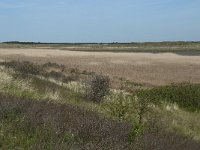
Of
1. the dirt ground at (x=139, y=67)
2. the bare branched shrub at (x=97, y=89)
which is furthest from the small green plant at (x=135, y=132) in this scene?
the dirt ground at (x=139, y=67)

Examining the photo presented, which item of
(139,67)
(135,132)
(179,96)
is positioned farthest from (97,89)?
(139,67)

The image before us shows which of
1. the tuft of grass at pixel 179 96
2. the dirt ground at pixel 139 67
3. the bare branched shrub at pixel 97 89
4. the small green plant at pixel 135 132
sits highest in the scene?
the small green plant at pixel 135 132

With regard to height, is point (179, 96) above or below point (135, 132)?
below

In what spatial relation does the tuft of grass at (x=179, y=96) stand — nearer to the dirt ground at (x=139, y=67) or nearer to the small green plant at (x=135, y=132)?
the dirt ground at (x=139, y=67)

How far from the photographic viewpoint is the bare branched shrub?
2080 centimetres

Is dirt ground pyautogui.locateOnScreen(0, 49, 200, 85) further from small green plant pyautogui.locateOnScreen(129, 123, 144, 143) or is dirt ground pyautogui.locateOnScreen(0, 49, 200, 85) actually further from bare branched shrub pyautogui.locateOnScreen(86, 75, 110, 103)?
small green plant pyautogui.locateOnScreen(129, 123, 144, 143)

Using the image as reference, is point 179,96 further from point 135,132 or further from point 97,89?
point 135,132

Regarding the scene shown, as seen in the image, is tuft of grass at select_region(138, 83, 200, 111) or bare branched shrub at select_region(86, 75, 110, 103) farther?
tuft of grass at select_region(138, 83, 200, 111)

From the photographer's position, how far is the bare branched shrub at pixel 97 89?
819 inches

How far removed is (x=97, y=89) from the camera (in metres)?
21.2

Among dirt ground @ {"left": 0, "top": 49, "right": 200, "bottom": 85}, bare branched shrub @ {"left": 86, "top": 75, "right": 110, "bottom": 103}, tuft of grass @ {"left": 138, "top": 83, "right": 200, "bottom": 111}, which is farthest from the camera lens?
dirt ground @ {"left": 0, "top": 49, "right": 200, "bottom": 85}

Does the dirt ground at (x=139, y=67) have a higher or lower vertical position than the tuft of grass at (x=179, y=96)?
lower

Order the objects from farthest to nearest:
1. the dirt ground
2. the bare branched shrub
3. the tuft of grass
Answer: the dirt ground < the tuft of grass < the bare branched shrub

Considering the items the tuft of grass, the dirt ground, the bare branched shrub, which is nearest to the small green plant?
the bare branched shrub
